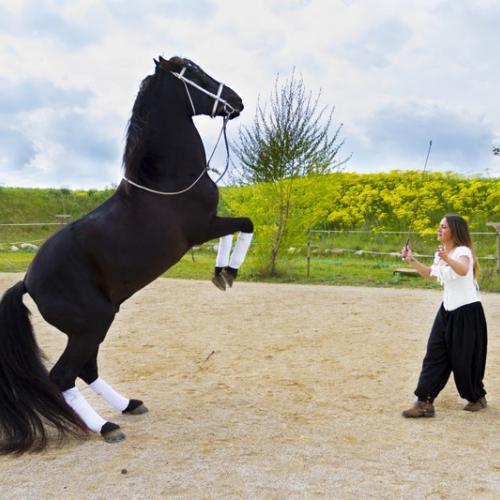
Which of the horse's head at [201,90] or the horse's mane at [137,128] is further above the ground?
the horse's head at [201,90]

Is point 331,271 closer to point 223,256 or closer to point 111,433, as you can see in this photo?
point 223,256

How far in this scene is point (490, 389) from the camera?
182 inches

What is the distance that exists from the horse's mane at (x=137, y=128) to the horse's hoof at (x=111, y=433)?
5.27ft

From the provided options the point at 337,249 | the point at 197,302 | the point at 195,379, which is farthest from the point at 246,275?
the point at 195,379

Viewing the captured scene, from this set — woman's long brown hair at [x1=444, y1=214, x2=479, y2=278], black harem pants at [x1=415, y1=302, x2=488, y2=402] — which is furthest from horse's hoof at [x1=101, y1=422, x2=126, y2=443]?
woman's long brown hair at [x1=444, y1=214, x2=479, y2=278]

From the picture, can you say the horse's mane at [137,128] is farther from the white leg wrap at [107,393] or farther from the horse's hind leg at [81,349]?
the white leg wrap at [107,393]

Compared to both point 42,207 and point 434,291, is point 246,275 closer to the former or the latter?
point 434,291

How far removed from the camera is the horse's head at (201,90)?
11.4 ft

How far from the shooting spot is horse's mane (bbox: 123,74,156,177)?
11.2 feet

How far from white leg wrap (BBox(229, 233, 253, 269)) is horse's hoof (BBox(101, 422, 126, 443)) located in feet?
4.23

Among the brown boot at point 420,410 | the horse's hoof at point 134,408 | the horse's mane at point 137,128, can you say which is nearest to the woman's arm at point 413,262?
the brown boot at point 420,410

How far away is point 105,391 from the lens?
3.93 metres

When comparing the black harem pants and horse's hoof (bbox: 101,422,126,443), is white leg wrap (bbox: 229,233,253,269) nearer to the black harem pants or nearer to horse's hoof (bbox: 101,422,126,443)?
horse's hoof (bbox: 101,422,126,443)

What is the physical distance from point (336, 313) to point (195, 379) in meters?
3.83
